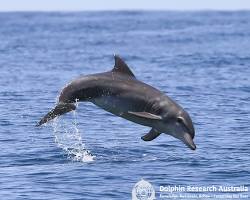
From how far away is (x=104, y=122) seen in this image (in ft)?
87.3

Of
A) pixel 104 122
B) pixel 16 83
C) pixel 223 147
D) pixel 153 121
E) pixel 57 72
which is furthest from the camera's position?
pixel 57 72

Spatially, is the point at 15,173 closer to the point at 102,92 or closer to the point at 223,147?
the point at 102,92

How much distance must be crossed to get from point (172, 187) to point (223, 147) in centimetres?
462

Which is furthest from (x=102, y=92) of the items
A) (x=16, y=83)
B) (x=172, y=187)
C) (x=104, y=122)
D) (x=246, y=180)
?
(x=16, y=83)

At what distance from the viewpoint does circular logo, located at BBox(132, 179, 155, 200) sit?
55.4 ft

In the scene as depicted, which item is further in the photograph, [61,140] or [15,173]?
[61,140]

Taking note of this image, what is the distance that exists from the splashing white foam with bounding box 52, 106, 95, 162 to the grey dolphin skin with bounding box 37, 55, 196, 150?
132cm

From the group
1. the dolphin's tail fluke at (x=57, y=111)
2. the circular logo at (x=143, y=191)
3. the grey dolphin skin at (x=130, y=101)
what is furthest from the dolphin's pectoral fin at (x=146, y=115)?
the dolphin's tail fluke at (x=57, y=111)

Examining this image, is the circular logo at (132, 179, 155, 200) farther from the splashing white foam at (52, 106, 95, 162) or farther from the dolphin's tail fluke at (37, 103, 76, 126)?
the splashing white foam at (52, 106, 95, 162)

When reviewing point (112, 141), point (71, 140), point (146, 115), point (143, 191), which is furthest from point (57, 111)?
point (71, 140)

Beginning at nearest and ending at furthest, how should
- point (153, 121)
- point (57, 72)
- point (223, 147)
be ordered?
point (153, 121)
point (223, 147)
point (57, 72)

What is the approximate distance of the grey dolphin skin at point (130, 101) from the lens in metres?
17.4

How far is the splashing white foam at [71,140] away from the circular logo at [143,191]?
2536mm

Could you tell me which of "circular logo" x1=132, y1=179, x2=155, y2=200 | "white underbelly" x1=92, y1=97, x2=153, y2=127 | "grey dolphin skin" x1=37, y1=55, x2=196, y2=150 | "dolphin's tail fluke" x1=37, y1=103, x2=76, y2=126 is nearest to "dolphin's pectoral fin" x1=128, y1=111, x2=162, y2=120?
"grey dolphin skin" x1=37, y1=55, x2=196, y2=150
